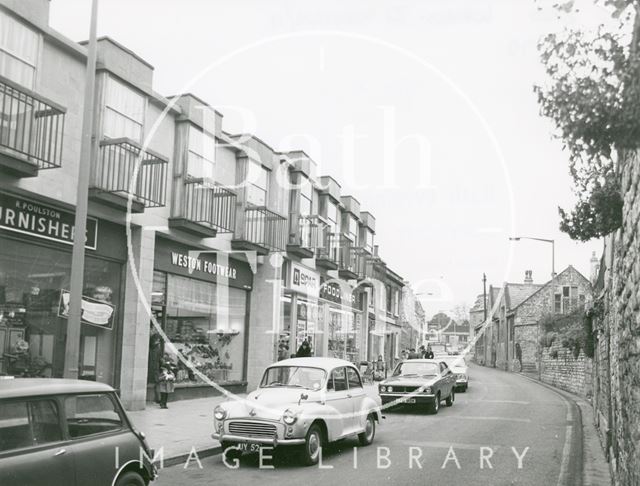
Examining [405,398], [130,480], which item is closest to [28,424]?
[130,480]

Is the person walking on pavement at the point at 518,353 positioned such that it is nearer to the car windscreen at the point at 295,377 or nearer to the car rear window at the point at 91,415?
the car windscreen at the point at 295,377

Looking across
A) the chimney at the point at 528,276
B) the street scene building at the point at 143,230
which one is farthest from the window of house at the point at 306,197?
the chimney at the point at 528,276

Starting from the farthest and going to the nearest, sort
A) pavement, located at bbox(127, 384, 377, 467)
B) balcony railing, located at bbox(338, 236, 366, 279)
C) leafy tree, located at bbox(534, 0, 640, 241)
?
1. balcony railing, located at bbox(338, 236, 366, 279)
2. pavement, located at bbox(127, 384, 377, 467)
3. leafy tree, located at bbox(534, 0, 640, 241)

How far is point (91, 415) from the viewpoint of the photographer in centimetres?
639

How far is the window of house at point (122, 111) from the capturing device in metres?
14.8

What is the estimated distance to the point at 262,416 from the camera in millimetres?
10195

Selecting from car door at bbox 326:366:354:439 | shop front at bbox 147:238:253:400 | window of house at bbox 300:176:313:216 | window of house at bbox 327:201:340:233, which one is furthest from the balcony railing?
car door at bbox 326:366:354:439

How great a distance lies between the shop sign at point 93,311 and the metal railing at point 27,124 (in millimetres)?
2888

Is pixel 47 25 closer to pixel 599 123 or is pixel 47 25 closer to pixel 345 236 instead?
pixel 599 123

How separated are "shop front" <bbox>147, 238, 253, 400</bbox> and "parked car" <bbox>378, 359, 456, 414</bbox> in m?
4.90

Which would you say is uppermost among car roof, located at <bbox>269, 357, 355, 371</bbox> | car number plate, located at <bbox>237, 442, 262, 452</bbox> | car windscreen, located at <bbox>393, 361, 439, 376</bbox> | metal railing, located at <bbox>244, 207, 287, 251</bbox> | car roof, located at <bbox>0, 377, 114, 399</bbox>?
metal railing, located at <bbox>244, 207, 287, 251</bbox>

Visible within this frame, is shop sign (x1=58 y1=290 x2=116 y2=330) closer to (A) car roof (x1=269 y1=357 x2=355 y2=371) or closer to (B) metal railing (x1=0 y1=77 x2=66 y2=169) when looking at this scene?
(B) metal railing (x1=0 y1=77 x2=66 y2=169)

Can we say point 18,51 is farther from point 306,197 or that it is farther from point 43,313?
point 306,197

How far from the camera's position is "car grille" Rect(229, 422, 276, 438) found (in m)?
10.1
